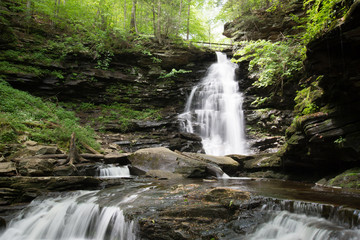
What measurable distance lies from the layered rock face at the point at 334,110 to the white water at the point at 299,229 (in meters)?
3.85

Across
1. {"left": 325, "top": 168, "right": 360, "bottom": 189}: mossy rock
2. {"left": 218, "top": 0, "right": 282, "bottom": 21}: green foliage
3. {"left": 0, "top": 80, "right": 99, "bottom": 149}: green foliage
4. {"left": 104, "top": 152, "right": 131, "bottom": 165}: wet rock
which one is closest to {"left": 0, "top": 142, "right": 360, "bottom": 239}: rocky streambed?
{"left": 325, "top": 168, "right": 360, "bottom": 189}: mossy rock

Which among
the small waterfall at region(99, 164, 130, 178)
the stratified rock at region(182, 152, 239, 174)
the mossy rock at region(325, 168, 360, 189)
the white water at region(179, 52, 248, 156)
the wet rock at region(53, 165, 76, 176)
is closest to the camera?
the mossy rock at region(325, 168, 360, 189)

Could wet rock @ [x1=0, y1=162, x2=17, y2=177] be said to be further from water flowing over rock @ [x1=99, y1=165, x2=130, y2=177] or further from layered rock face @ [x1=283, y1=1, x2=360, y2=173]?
layered rock face @ [x1=283, y1=1, x2=360, y2=173]

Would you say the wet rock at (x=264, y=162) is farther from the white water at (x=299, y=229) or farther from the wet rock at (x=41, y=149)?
the wet rock at (x=41, y=149)

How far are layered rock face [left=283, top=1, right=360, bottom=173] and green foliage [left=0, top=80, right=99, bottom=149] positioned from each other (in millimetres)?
9138

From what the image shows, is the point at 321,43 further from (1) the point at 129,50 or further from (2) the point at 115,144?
(1) the point at 129,50

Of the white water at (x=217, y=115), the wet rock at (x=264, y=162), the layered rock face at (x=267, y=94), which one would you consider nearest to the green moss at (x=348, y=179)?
the wet rock at (x=264, y=162)

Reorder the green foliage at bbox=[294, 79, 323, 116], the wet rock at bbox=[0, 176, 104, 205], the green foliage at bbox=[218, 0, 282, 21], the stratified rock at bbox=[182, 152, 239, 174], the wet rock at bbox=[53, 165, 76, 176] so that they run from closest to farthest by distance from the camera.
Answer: the wet rock at bbox=[0, 176, 104, 205] < the wet rock at bbox=[53, 165, 76, 176] < the green foliage at bbox=[294, 79, 323, 116] < the stratified rock at bbox=[182, 152, 239, 174] < the green foliage at bbox=[218, 0, 282, 21]

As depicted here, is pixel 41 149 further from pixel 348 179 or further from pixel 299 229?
pixel 348 179

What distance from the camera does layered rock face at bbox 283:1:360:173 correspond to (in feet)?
17.5

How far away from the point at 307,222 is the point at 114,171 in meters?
6.81

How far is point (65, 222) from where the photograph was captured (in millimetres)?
5023

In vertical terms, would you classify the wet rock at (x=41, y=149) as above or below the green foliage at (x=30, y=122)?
below

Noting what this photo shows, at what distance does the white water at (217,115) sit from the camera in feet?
47.1
